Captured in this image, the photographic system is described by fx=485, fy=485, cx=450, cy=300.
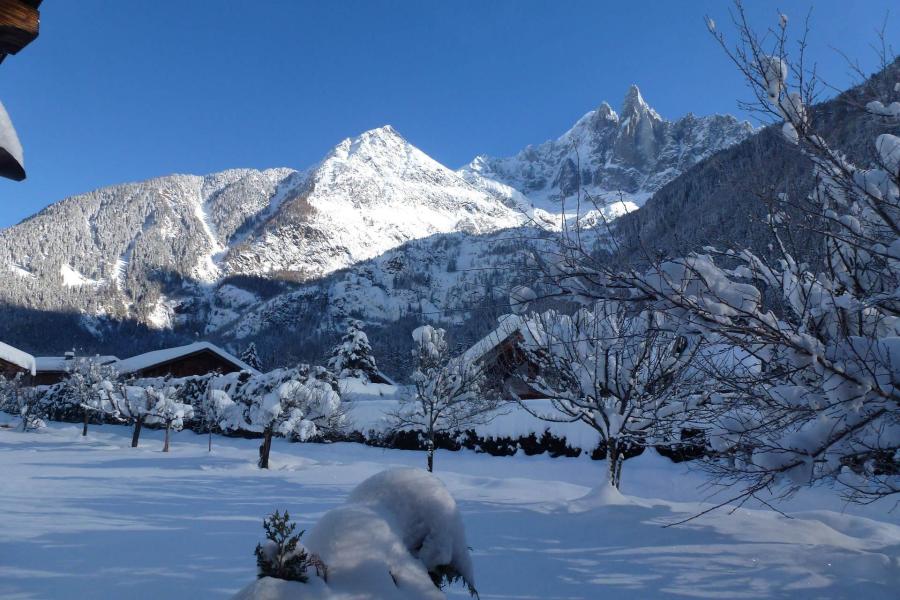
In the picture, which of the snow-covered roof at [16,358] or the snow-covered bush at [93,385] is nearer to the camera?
the snow-covered bush at [93,385]

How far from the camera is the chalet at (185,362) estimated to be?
33594 mm

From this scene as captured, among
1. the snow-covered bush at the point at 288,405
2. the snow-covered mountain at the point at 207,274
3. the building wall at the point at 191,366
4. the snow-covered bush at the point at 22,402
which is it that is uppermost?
the snow-covered mountain at the point at 207,274

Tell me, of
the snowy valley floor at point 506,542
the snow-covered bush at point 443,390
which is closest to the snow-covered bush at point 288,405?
the snow-covered bush at point 443,390

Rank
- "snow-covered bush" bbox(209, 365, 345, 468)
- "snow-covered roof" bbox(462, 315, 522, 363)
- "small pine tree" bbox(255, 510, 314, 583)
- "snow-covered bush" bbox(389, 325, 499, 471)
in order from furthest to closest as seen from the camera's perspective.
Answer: "snow-covered bush" bbox(209, 365, 345, 468) < "snow-covered bush" bbox(389, 325, 499, 471) < "snow-covered roof" bbox(462, 315, 522, 363) < "small pine tree" bbox(255, 510, 314, 583)

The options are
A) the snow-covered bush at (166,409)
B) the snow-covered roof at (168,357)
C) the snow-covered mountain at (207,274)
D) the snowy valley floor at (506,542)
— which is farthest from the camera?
the snow-covered mountain at (207,274)

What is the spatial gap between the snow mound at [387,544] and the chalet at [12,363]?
39.0 m

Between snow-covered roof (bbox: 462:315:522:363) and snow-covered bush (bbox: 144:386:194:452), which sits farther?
snow-covered bush (bbox: 144:386:194:452)

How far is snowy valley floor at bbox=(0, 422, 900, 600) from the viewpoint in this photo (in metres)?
4.68

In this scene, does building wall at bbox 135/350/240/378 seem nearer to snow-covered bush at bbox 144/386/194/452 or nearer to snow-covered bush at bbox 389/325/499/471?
snow-covered bush at bbox 144/386/194/452

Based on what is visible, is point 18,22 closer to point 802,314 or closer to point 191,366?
point 802,314

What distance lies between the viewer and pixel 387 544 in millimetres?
2758

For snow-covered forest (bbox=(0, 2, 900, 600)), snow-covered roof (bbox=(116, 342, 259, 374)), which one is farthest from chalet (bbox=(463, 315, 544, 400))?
snow-covered roof (bbox=(116, 342, 259, 374))

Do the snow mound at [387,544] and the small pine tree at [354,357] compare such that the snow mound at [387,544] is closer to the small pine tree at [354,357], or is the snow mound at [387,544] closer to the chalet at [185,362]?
the small pine tree at [354,357]

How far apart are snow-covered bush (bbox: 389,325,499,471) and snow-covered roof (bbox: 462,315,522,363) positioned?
52cm
